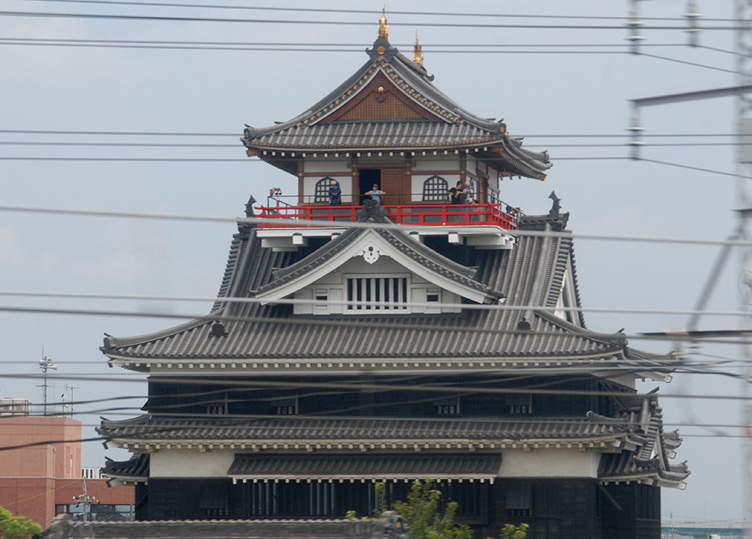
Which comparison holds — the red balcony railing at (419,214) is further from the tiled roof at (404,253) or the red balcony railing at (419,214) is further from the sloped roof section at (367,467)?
the sloped roof section at (367,467)

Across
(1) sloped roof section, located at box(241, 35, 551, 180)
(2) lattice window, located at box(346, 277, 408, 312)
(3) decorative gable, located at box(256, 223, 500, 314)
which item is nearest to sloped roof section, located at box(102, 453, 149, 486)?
(3) decorative gable, located at box(256, 223, 500, 314)

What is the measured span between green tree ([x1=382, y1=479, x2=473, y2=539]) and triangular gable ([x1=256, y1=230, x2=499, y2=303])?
245 inches

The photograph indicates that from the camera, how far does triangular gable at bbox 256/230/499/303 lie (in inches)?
1518

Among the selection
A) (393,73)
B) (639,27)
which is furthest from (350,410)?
(639,27)

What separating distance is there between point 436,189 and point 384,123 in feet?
8.92

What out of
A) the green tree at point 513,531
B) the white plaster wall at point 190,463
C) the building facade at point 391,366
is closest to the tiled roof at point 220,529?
the building facade at point 391,366

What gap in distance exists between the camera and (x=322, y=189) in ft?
138

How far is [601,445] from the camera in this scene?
36.0m

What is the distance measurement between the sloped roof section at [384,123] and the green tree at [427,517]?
37.1 ft

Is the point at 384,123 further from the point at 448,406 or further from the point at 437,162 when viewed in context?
the point at 448,406

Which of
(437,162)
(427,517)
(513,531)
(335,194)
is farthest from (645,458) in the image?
(335,194)

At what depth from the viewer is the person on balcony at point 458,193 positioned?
4038 centimetres

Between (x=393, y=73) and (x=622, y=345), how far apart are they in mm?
11953

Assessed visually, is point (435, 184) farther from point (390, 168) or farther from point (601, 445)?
point (601, 445)
